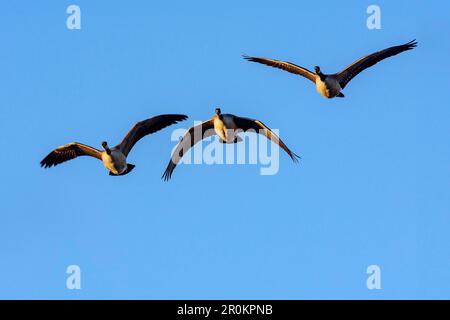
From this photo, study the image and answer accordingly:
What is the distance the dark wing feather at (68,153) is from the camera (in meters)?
31.3

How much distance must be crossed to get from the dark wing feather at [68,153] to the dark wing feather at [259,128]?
15.0ft

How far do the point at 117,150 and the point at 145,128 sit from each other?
116 cm

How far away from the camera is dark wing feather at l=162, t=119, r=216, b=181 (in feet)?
104

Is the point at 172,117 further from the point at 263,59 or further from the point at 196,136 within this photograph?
the point at 263,59

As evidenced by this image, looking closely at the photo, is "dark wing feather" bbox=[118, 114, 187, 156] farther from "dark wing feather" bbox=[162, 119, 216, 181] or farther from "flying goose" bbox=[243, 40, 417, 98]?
"flying goose" bbox=[243, 40, 417, 98]

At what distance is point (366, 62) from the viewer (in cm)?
3133

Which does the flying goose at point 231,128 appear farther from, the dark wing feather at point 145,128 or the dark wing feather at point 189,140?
the dark wing feather at point 145,128

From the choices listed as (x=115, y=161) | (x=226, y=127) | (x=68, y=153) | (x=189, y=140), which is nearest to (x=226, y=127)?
(x=226, y=127)

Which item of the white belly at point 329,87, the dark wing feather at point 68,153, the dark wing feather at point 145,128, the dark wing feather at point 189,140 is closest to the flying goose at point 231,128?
the dark wing feather at point 189,140

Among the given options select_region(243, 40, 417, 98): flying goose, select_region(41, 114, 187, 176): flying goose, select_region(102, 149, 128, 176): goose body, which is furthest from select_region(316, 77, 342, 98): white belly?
select_region(102, 149, 128, 176): goose body

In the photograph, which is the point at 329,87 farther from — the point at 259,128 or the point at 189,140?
the point at 189,140

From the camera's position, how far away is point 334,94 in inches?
1220

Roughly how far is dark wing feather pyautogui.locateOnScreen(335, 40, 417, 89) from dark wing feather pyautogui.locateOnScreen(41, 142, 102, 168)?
8.05 metres
